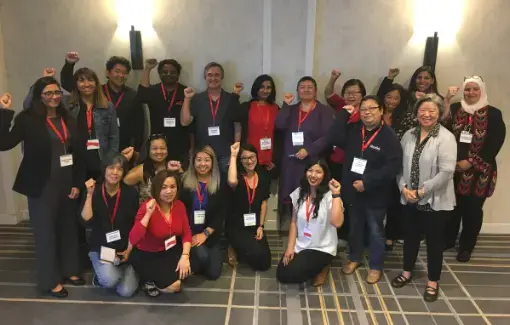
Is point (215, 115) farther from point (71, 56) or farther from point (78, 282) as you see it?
point (78, 282)

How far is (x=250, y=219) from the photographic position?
11.5ft

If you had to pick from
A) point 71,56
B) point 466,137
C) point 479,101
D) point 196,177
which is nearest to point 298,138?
point 196,177

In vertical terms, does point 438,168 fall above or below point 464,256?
above

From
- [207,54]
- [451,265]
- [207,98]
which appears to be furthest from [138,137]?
[451,265]

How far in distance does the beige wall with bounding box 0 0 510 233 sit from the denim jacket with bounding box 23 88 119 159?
838mm

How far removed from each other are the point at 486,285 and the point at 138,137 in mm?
3092

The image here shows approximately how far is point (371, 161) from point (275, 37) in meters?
1.54

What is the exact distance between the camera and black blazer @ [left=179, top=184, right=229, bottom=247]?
332 cm

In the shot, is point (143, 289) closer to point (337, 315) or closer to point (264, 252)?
point (264, 252)

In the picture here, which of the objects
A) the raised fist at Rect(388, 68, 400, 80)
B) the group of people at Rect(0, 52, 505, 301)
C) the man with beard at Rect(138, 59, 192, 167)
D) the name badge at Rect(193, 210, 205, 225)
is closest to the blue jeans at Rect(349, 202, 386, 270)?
the group of people at Rect(0, 52, 505, 301)

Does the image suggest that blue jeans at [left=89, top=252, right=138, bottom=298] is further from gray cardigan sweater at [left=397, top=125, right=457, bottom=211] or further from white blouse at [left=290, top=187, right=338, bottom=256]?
gray cardigan sweater at [left=397, top=125, right=457, bottom=211]

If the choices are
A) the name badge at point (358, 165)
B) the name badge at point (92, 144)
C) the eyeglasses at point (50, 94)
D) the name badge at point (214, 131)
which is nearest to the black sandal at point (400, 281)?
the name badge at point (358, 165)

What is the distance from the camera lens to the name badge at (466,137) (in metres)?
3.41

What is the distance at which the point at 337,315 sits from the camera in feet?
9.33
